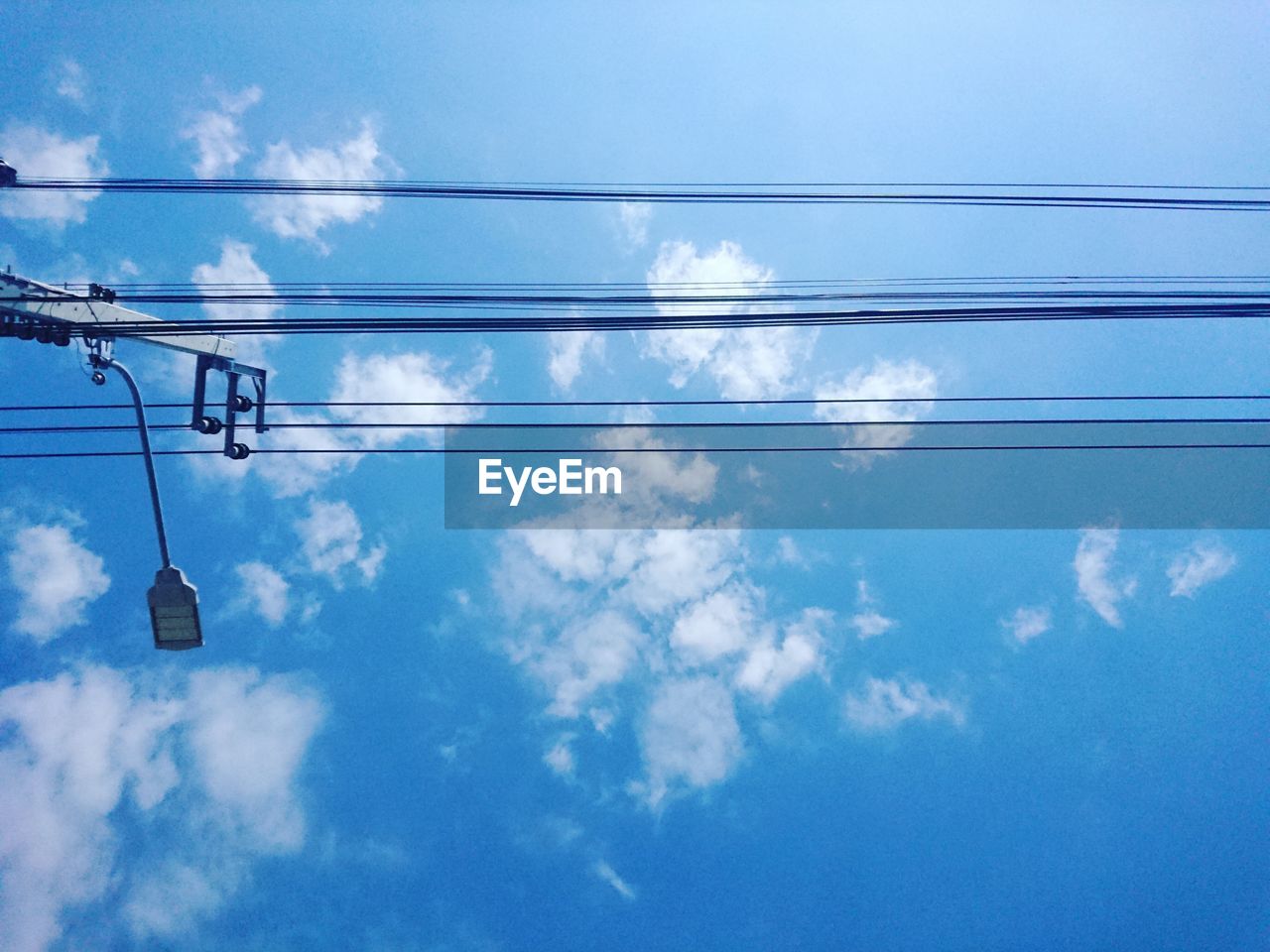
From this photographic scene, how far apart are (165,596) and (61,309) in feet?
10.8

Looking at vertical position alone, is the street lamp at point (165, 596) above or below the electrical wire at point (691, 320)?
below

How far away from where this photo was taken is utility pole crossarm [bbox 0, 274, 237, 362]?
6258mm

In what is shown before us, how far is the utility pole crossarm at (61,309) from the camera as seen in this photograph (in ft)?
20.5

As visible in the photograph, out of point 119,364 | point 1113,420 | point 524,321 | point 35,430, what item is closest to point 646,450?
point 524,321

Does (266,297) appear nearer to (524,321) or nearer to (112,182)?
(524,321)

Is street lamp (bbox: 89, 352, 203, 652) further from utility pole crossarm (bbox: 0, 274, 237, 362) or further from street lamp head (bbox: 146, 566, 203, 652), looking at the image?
utility pole crossarm (bbox: 0, 274, 237, 362)

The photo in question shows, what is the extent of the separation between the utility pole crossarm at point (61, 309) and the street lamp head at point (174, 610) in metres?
2.76

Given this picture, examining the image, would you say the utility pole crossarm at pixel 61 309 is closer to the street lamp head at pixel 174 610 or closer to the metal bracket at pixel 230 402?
the metal bracket at pixel 230 402

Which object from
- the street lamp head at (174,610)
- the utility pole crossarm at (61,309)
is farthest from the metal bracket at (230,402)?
the street lamp head at (174,610)

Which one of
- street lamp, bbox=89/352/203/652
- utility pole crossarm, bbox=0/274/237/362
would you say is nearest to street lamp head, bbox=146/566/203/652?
street lamp, bbox=89/352/203/652

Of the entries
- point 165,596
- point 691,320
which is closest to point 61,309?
point 165,596

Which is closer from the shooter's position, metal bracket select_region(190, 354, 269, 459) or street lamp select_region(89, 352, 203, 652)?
street lamp select_region(89, 352, 203, 652)

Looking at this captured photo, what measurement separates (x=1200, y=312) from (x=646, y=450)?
5.95 m

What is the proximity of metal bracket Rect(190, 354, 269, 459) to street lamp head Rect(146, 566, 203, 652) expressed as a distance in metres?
1.81
